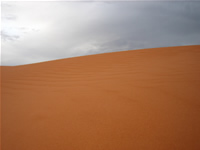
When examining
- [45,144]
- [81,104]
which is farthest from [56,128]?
[81,104]

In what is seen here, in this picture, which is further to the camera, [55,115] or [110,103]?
[110,103]

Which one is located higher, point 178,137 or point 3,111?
point 3,111

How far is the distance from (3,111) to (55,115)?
2.59 feet

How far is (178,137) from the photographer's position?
1.14 metres

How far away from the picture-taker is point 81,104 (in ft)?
6.05

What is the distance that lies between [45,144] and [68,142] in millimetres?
190

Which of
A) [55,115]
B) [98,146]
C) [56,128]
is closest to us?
[98,146]

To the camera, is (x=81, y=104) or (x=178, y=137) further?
(x=81, y=104)

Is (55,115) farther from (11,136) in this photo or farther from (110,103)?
(110,103)

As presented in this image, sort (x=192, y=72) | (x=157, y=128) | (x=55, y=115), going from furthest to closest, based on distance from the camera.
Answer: (x=192, y=72) → (x=55, y=115) → (x=157, y=128)

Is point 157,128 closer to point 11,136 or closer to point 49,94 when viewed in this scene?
point 11,136

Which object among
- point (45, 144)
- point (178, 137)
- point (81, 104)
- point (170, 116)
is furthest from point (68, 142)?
point (170, 116)

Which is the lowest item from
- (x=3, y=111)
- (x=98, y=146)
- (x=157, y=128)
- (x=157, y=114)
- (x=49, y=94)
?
(x=98, y=146)

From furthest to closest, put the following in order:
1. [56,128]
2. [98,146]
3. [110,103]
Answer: [110,103]
[56,128]
[98,146]
